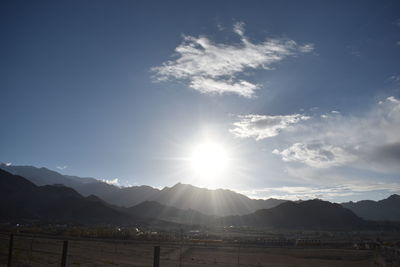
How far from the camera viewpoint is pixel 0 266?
66.3 feet

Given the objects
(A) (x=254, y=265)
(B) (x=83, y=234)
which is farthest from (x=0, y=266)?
(B) (x=83, y=234)

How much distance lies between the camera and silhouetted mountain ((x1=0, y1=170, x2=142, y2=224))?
12812 centimetres

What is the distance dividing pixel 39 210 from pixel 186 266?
123995 mm

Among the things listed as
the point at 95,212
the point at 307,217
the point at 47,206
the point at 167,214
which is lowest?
the point at 167,214

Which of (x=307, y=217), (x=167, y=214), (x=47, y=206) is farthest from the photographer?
(x=167, y=214)

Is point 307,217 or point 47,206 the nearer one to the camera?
point 47,206

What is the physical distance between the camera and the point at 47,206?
139 m

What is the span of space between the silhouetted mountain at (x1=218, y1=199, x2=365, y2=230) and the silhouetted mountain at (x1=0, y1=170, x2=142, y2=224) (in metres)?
60.2

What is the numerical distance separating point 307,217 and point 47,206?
112198 mm

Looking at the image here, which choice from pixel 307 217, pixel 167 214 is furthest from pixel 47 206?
pixel 307 217

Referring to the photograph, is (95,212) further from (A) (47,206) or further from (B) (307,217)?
(B) (307,217)

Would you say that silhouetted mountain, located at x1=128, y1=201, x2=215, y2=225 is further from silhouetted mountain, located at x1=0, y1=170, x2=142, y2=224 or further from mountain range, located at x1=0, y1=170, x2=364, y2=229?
silhouetted mountain, located at x1=0, y1=170, x2=142, y2=224

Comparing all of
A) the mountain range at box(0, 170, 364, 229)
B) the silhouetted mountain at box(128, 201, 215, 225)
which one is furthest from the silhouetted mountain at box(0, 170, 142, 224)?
the silhouetted mountain at box(128, 201, 215, 225)

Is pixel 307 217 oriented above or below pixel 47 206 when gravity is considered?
below
